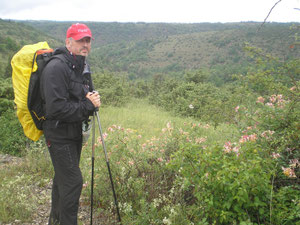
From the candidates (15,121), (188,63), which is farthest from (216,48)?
(15,121)

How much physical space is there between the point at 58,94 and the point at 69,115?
0.64 ft

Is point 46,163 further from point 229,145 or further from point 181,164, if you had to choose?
point 229,145

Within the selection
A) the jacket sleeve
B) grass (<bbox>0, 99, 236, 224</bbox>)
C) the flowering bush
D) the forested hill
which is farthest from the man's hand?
the forested hill

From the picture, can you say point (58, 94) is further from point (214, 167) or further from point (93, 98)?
point (214, 167)

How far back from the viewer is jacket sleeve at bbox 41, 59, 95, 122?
2.01m

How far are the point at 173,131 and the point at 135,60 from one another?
71098 mm

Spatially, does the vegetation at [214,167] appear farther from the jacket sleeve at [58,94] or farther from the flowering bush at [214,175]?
the jacket sleeve at [58,94]

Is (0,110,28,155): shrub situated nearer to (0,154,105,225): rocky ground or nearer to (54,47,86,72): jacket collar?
(0,154,105,225): rocky ground

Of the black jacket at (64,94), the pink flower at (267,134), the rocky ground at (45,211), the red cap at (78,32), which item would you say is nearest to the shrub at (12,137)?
the rocky ground at (45,211)

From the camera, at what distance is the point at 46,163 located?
4.37 meters

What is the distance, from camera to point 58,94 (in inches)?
79.5

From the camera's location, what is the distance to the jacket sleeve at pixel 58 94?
201cm

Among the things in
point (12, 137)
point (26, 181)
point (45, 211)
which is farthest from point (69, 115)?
point (12, 137)

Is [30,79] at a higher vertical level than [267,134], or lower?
higher
